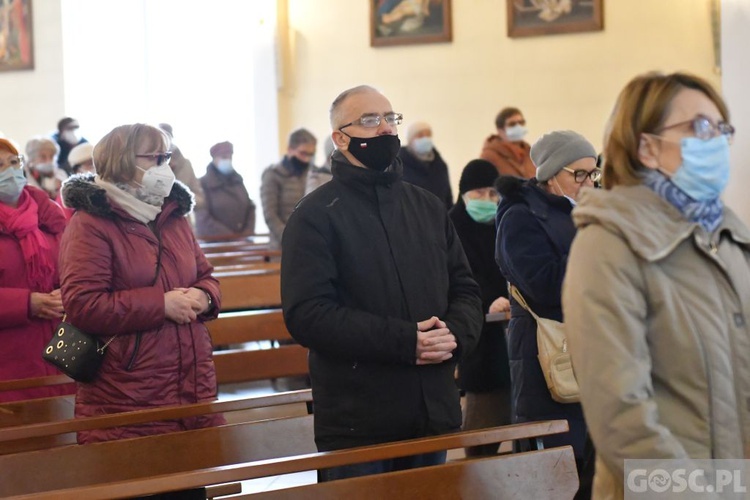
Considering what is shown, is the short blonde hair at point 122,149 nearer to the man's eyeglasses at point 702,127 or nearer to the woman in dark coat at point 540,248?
the woman in dark coat at point 540,248

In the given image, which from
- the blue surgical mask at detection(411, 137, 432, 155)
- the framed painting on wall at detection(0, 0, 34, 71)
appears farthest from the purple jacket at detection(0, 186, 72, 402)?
the framed painting on wall at detection(0, 0, 34, 71)

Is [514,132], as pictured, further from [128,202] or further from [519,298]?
[128,202]

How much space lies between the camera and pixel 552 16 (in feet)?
43.7

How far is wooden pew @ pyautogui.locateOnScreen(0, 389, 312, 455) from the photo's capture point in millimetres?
3617

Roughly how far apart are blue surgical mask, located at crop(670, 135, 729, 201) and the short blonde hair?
2377 millimetres

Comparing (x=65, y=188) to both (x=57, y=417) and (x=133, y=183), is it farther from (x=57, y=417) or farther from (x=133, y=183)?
(x=57, y=417)

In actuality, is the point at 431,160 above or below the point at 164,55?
below

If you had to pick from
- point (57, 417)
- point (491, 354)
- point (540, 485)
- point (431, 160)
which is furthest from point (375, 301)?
point (431, 160)

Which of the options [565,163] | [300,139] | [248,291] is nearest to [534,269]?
Result: [565,163]

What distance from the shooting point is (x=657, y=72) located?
92.7 inches

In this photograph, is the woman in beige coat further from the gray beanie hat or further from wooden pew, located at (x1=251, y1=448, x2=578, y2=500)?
the gray beanie hat

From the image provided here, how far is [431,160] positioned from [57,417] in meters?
5.61

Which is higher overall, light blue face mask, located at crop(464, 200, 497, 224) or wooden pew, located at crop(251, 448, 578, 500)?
light blue face mask, located at crop(464, 200, 497, 224)

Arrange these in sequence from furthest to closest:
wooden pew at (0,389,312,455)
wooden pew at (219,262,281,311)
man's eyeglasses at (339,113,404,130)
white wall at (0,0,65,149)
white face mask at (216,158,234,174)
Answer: white wall at (0,0,65,149) → white face mask at (216,158,234,174) → wooden pew at (219,262,281,311) → wooden pew at (0,389,312,455) → man's eyeglasses at (339,113,404,130)
